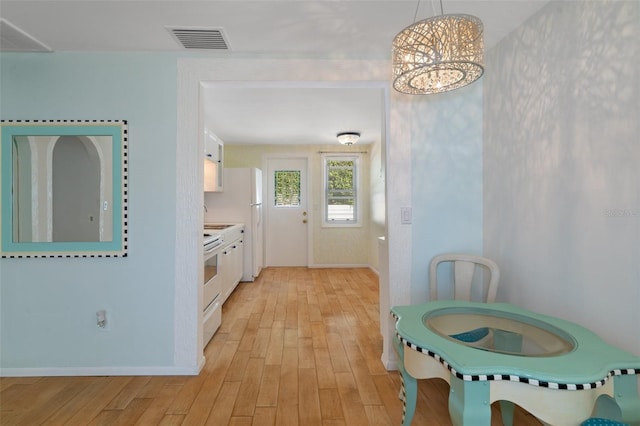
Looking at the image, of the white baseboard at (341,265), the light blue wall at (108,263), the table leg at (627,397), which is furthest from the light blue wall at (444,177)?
the white baseboard at (341,265)

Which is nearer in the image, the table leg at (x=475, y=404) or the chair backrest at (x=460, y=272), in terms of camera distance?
the table leg at (x=475, y=404)

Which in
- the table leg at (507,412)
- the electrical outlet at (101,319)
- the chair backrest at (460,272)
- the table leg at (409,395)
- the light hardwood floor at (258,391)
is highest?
the chair backrest at (460,272)

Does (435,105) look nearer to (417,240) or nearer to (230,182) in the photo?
(417,240)

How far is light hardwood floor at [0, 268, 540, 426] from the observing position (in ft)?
5.89

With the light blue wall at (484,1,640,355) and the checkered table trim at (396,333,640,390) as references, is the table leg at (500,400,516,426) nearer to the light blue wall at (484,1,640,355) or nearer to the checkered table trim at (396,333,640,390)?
the light blue wall at (484,1,640,355)

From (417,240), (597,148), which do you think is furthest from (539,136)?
(417,240)

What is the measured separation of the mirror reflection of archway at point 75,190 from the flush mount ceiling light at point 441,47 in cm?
209

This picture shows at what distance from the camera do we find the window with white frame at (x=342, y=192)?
595 centimetres

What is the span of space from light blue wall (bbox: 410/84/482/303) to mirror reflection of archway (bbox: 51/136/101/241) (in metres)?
2.20

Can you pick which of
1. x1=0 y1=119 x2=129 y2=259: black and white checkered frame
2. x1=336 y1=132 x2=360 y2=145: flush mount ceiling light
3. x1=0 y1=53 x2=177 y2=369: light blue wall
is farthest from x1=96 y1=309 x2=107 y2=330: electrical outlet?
x1=336 y1=132 x2=360 y2=145: flush mount ceiling light

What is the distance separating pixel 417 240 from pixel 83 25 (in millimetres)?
2462

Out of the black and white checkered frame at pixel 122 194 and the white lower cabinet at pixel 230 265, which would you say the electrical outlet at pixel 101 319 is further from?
the white lower cabinet at pixel 230 265

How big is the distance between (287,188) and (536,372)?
515 centimetres

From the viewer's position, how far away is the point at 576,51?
1.53 m
